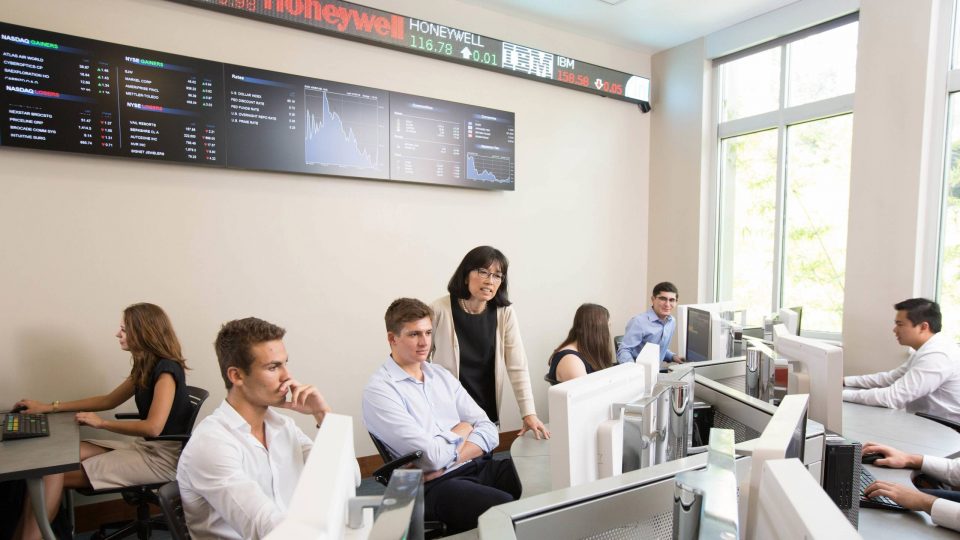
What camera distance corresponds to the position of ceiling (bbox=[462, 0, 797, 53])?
13.1ft

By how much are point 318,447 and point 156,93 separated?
114 inches

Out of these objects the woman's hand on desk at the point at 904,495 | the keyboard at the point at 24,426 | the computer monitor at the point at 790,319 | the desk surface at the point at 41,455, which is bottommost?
the desk surface at the point at 41,455

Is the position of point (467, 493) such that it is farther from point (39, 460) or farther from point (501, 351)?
point (39, 460)

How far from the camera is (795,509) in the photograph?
50 centimetres

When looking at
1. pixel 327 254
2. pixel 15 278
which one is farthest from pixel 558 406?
pixel 15 278

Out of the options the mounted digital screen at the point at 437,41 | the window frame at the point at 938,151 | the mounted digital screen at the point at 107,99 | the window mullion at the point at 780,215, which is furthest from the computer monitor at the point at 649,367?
the window mullion at the point at 780,215

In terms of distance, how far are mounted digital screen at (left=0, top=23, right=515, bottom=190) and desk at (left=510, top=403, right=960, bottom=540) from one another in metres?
2.20

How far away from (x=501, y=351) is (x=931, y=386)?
221 centimetres

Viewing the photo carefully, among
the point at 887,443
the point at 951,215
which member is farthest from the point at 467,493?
the point at 951,215

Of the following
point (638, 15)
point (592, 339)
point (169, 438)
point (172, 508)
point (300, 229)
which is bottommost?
point (169, 438)

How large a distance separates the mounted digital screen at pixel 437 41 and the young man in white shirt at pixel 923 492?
10.9ft

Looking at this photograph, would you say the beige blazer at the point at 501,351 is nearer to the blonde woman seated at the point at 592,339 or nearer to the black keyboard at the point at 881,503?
the blonde woman seated at the point at 592,339

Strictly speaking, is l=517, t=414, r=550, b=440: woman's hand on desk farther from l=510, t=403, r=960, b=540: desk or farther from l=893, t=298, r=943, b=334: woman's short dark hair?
l=893, t=298, r=943, b=334: woman's short dark hair

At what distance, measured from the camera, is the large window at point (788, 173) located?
397cm
